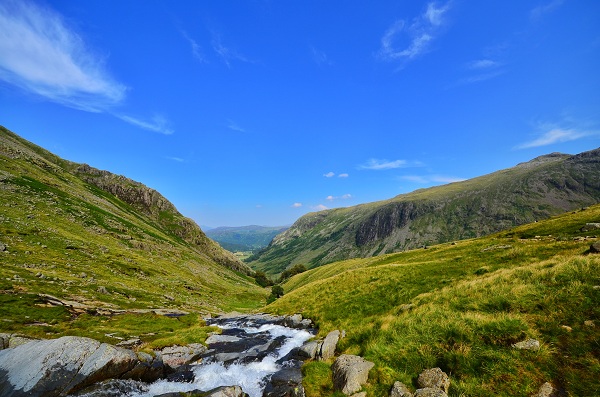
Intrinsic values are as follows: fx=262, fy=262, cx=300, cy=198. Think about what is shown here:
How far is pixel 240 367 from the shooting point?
2411 centimetres

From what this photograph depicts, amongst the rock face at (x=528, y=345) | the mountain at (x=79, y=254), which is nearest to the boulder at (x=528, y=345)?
the rock face at (x=528, y=345)

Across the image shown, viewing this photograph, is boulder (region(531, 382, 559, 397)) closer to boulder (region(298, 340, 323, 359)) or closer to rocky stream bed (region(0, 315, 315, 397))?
rocky stream bed (region(0, 315, 315, 397))

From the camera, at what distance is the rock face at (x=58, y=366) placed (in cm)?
1680

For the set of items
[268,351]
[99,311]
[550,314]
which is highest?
[550,314]

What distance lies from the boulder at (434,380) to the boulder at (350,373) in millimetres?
3163

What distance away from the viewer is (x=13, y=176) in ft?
329

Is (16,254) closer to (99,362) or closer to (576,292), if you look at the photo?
(99,362)

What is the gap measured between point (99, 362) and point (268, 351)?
1502 cm

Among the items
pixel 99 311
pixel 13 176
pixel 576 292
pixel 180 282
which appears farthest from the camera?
pixel 13 176

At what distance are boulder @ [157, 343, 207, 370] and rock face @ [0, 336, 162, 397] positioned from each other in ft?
15.2

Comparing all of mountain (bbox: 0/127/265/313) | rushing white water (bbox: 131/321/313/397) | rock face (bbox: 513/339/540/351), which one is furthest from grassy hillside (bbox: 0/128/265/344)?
rock face (bbox: 513/339/540/351)

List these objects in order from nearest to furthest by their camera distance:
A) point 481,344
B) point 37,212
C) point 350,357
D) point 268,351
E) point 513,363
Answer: point 513,363 < point 481,344 < point 350,357 < point 268,351 < point 37,212

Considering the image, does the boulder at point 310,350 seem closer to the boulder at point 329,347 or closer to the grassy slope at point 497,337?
the boulder at point 329,347

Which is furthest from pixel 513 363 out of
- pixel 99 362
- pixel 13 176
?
pixel 13 176
